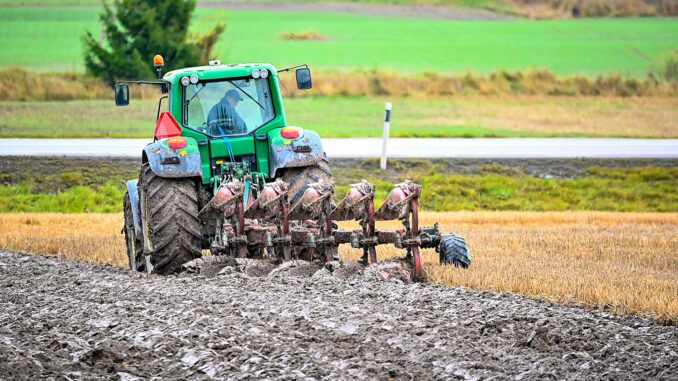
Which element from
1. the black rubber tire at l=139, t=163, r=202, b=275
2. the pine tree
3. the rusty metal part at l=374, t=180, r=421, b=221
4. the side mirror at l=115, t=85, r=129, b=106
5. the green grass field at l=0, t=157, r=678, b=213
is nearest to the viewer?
the rusty metal part at l=374, t=180, r=421, b=221

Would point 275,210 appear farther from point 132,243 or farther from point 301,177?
point 132,243

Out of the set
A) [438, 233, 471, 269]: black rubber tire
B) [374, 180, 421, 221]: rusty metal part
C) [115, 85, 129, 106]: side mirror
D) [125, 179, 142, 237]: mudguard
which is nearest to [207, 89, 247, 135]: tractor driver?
[115, 85, 129, 106]: side mirror

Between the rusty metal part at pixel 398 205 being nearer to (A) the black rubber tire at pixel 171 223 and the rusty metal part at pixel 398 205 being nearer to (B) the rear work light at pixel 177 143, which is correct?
(A) the black rubber tire at pixel 171 223

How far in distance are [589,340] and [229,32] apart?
52.4 metres

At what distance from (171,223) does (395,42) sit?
4859 centimetres

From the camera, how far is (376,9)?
69625mm

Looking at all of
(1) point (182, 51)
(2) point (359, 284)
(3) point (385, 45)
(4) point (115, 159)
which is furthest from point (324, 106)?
(2) point (359, 284)

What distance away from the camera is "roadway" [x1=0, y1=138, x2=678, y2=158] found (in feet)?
66.3

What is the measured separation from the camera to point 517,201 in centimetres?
1692

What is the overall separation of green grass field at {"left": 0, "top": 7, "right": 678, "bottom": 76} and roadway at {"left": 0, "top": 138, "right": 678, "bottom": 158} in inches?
744

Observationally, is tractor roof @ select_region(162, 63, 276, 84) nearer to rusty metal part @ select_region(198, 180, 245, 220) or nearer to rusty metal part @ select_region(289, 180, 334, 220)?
rusty metal part @ select_region(198, 180, 245, 220)

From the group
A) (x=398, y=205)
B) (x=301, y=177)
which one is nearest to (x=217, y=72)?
(x=301, y=177)

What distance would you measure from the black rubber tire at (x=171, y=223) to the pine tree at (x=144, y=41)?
23.0 m

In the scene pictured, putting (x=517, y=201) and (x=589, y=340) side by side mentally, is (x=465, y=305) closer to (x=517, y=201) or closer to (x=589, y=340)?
(x=589, y=340)
